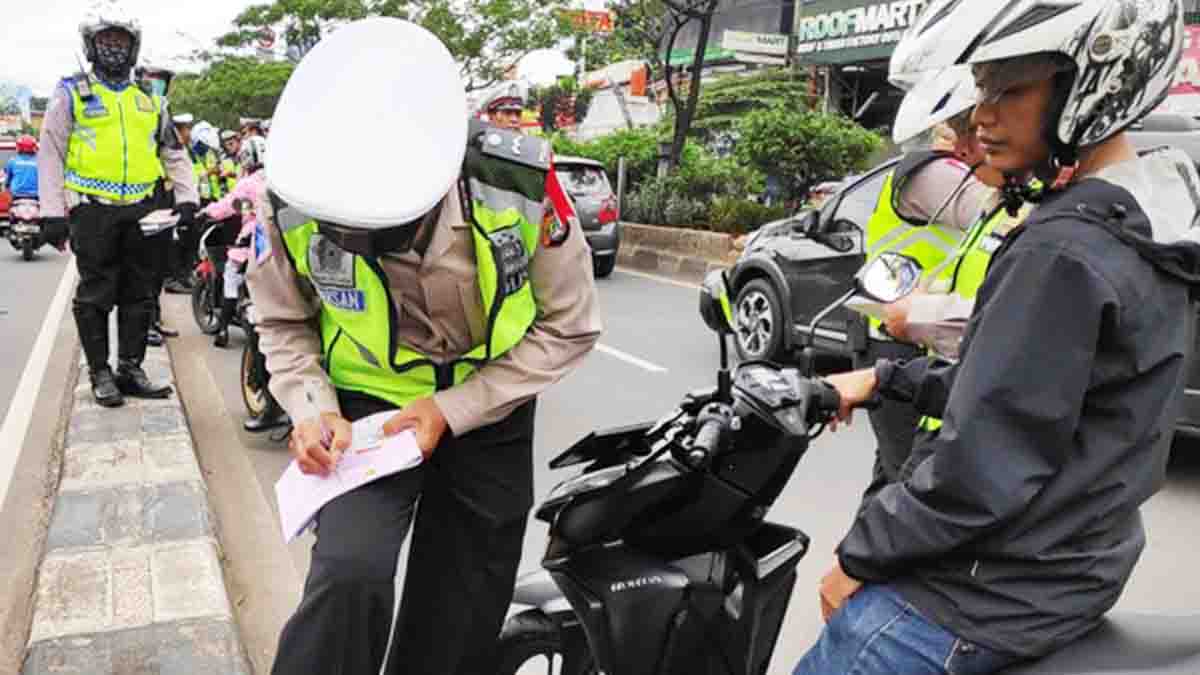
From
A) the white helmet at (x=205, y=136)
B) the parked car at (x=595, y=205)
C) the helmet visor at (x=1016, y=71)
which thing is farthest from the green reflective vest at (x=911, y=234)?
the white helmet at (x=205, y=136)

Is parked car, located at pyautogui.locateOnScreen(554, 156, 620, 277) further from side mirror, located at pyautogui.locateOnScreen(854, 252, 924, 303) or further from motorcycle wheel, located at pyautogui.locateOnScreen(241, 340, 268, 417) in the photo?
side mirror, located at pyautogui.locateOnScreen(854, 252, 924, 303)

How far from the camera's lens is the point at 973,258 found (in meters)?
2.35

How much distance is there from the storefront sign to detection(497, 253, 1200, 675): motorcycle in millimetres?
24130

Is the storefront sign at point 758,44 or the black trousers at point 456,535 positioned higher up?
the storefront sign at point 758,44

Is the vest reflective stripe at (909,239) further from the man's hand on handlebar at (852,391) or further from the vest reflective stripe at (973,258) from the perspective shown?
the man's hand on handlebar at (852,391)

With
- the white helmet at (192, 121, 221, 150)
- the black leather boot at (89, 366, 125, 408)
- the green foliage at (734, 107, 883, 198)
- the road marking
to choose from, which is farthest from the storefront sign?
the black leather boot at (89, 366, 125, 408)

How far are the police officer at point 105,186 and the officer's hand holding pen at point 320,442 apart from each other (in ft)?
12.5

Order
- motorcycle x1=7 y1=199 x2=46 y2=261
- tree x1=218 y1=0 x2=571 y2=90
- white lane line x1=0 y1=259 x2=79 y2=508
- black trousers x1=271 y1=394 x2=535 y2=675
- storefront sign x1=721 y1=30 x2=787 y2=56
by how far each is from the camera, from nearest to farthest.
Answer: black trousers x1=271 y1=394 x2=535 y2=675 → white lane line x1=0 y1=259 x2=79 y2=508 → motorcycle x1=7 y1=199 x2=46 y2=261 → storefront sign x1=721 y1=30 x2=787 y2=56 → tree x1=218 y1=0 x2=571 y2=90

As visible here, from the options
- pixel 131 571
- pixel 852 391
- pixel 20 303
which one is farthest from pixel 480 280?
pixel 20 303

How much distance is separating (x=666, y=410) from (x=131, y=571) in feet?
11.4

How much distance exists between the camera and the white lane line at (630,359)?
735cm

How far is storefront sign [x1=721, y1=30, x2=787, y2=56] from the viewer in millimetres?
24938

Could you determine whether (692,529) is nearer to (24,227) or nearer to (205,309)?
(205,309)

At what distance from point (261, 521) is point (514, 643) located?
7.58ft
